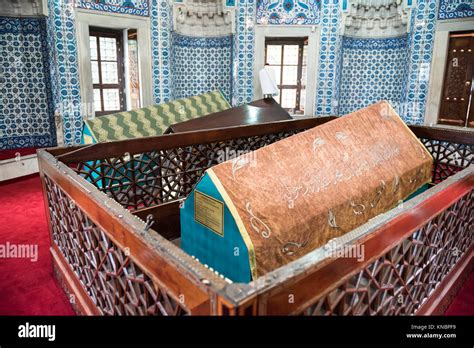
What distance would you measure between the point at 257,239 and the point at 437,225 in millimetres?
1165

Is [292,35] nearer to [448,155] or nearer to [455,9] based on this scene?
[455,9]

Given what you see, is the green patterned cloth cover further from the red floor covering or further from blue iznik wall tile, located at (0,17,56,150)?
blue iznik wall tile, located at (0,17,56,150)

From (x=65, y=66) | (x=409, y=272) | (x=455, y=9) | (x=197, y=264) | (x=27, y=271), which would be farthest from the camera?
(x=455, y=9)

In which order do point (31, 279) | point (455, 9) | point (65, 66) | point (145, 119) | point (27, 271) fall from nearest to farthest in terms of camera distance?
point (31, 279)
point (27, 271)
point (145, 119)
point (65, 66)
point (455, 9)

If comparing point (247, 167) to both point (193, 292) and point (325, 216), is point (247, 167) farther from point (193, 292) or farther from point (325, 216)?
point (193, 292)

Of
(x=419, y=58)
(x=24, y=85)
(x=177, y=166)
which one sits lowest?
(x=177, y=166)

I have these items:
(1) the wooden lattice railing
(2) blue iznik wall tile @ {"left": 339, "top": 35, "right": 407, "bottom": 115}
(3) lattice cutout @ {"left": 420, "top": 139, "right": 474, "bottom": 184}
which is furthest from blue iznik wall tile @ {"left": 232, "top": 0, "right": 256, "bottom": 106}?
(1) the wooden lattice railing

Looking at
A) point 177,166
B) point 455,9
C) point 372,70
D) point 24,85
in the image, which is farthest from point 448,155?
point 24,85

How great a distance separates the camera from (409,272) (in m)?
1.98

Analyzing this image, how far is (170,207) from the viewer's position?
12.4 feet

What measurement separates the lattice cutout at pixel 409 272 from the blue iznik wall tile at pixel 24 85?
271 inches

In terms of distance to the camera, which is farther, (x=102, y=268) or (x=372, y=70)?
(x=372, y=70)

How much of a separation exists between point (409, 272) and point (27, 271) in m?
3.00
